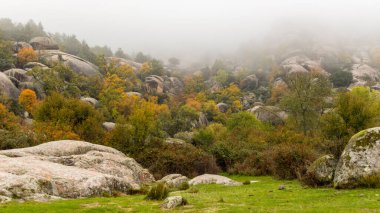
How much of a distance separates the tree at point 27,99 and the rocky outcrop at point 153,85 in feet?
223

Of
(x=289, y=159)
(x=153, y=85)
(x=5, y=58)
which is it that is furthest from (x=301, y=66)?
(x=289, y=159)

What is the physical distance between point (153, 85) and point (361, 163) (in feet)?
495

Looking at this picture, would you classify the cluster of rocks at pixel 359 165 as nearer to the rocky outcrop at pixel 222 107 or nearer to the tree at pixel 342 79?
the rocky outcrop at pixel 222 107

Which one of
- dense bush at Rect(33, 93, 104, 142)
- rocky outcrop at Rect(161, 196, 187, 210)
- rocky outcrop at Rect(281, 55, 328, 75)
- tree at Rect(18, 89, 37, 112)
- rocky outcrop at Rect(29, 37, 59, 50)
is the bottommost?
rocky outcrop at Rect(161, 196, 187, 210)

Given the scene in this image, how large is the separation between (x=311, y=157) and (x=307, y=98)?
44.1 m

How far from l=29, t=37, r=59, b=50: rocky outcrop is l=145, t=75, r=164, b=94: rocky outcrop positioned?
48654 millimetres

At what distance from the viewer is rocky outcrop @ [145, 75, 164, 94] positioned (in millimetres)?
168637

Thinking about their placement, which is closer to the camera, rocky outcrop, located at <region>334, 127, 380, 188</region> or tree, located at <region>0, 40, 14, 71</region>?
rocky outcrop, located at <region>334, 127, 380, 188</region>

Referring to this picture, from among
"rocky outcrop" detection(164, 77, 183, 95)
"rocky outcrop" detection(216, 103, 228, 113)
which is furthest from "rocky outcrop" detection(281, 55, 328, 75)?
"rocky outcrop" detection(164, 77, 183, 95)

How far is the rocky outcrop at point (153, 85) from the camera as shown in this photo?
169 meters

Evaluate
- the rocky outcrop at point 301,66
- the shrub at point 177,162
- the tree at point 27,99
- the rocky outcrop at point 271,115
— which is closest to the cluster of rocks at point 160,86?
the rocky outcrop at point 271,115

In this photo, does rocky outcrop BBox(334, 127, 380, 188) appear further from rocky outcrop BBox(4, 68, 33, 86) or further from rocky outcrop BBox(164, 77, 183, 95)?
rocky outcrop BBox(164, 77, 183, 95)

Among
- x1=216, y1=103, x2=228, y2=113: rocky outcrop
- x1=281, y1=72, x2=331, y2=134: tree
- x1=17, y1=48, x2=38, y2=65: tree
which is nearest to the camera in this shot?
x1=281, y1=72, x2=331, y2=134: tree

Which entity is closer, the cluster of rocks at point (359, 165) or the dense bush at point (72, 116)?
the cluster of rocks at point (359, 165)
